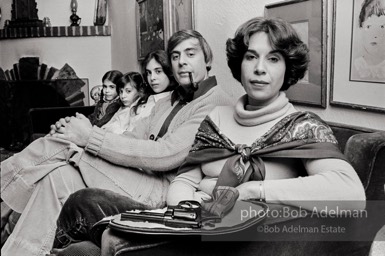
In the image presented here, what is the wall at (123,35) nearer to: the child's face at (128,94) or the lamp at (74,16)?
the lamp at (74,16)

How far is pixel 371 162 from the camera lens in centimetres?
137

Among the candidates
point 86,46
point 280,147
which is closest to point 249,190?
point 280,147

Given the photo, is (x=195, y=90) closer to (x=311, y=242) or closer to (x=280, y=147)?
(x=280, y=147)

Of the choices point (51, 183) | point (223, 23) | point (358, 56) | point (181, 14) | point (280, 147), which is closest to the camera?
point (280, 147)

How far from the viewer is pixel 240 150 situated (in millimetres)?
1471

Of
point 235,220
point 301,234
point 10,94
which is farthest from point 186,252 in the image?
point 10,94

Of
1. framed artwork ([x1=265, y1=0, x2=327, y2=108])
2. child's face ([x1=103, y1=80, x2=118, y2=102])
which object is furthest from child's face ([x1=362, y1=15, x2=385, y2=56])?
child's face ([x1=103, y1=80, x2=118, y2=102])

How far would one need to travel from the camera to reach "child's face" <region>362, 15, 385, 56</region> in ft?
5.39

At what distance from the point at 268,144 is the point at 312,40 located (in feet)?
2.45

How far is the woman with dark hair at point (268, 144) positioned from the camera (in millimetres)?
1295

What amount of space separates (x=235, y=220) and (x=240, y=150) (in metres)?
0.34

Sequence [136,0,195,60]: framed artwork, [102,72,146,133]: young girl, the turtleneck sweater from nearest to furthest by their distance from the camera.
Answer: the turtleneck sweater, [136,0,195,60]: framed artwork, [102,72,146,133]: young girl

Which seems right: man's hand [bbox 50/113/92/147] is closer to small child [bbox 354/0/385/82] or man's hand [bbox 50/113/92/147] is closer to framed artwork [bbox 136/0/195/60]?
small child [bbox 354/0/385/82]

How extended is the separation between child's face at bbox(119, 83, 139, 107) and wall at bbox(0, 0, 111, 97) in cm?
179
